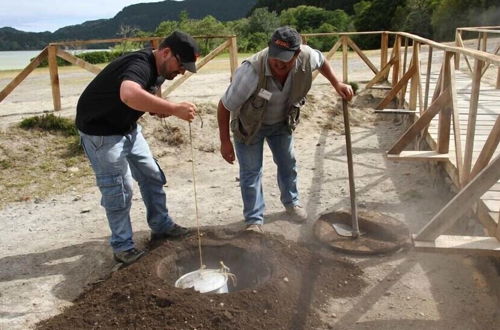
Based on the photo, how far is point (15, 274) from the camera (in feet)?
13.4

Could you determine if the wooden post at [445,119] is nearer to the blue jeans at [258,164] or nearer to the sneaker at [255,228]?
the blue jeans at [258,164]

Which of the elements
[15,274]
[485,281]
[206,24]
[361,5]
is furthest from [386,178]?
[361,5]

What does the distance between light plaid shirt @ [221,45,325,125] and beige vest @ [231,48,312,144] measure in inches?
1.4

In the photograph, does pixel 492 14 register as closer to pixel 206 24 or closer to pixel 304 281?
pixel 206 24

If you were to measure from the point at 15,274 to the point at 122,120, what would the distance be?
1658 millimetres

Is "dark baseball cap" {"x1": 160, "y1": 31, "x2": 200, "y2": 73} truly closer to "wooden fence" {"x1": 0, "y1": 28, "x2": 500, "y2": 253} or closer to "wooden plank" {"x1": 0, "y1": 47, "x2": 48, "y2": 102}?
"wooden fence" {"x1": 0, "y1": 28, "x2": 500, "y2": 253}

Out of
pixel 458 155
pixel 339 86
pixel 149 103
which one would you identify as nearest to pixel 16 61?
pixel 339 86

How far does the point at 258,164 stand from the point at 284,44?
1.21 metres

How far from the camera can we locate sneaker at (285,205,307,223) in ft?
16.1

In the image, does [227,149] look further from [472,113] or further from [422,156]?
[422,156]

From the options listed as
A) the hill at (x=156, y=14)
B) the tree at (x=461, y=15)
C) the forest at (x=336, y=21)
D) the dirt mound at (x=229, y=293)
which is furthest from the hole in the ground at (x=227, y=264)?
the hill at (x=156, y=14)

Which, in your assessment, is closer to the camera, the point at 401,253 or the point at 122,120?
the point at 122,120

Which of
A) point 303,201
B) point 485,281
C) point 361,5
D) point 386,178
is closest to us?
point 485,281

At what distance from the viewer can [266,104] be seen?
13.3 feet
